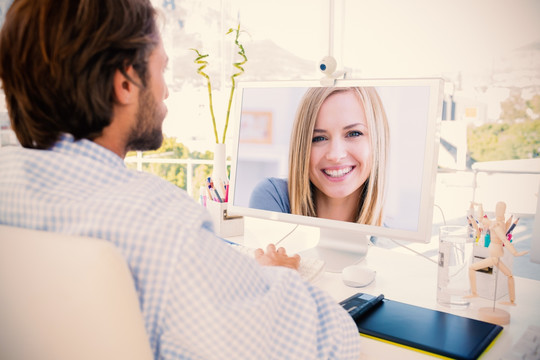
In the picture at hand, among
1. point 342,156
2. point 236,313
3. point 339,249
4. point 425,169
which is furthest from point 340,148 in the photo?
point 236,313

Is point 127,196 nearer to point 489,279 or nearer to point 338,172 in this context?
point 338,172

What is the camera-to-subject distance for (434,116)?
1078 millimetres

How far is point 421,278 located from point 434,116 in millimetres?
451

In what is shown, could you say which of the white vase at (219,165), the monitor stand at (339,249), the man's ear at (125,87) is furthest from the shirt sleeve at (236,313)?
the white vase at (219,165)

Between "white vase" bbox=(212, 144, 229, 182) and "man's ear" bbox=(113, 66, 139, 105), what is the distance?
3.01 feet

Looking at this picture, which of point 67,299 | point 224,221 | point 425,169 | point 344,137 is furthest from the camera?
point 224,221

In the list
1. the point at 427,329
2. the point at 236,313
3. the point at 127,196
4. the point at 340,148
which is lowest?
the point at 427,329

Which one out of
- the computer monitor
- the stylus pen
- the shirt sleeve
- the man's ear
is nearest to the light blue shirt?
the shirt sleeve

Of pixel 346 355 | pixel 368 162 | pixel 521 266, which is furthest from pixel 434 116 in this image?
pixel 521 266

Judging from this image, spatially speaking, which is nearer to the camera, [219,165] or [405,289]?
[405,289]

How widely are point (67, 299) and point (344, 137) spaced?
33.1 inches

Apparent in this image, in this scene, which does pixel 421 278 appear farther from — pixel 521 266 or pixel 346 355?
pixel 521 266

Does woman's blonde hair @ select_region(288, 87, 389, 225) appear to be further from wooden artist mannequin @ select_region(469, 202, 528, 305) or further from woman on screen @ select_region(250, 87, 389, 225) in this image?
wooden artist mannequin @ select_region(469, 202, 528, 305)

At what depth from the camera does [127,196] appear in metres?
0.60
